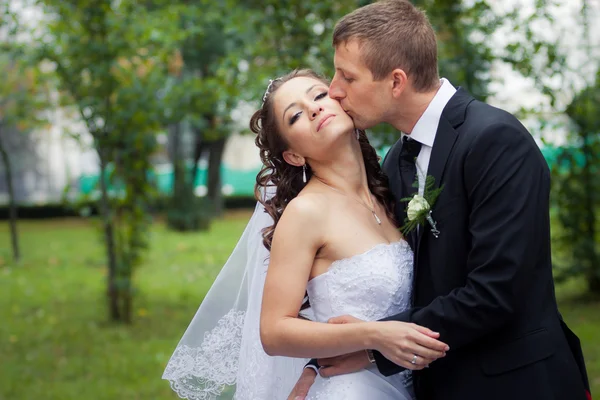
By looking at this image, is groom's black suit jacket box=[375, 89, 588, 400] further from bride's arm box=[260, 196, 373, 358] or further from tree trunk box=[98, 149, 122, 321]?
tree trunk box=[98, 149, 122, 321]

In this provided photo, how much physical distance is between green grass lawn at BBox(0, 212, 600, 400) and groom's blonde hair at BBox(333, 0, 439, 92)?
4.21 m

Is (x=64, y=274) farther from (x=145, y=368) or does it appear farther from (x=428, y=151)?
(x=428, y=151)

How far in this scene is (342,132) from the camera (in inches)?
116

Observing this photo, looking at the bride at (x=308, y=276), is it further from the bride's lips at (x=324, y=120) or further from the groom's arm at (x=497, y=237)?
the groom's arm at (x=497, y=237)

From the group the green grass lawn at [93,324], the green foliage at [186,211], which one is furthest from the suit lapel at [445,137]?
the green foliage at [186,211]

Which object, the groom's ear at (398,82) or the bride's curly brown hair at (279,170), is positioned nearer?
the groom's ear at (398,82)

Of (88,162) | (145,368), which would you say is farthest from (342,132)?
(88,162)

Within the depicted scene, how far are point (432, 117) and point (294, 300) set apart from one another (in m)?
0.86

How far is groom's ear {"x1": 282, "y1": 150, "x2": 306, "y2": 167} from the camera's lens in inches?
122

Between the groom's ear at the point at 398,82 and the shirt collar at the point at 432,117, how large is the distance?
13 cm

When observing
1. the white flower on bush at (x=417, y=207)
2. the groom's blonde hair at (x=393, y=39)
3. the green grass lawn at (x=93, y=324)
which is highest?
the groom's blonde hair at (x=393, y=39)

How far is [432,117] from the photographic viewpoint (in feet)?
9.29

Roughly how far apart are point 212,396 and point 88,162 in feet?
130

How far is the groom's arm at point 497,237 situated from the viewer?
248 cm
